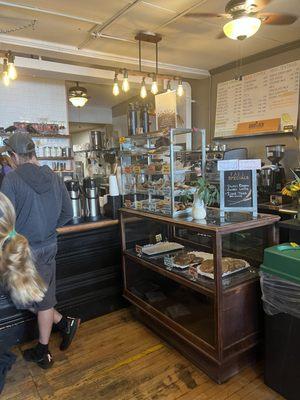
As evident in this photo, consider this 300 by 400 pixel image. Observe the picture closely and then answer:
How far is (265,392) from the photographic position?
192 centimetres

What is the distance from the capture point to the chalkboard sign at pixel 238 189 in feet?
6.97

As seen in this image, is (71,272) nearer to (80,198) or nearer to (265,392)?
(80,198)

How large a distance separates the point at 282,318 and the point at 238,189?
2.84ft

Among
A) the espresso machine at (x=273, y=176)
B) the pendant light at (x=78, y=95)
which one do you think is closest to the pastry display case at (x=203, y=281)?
the espresso machine at (x=273, y=176)

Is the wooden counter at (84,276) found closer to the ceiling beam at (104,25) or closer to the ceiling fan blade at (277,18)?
the ceiling beam at (104,25)

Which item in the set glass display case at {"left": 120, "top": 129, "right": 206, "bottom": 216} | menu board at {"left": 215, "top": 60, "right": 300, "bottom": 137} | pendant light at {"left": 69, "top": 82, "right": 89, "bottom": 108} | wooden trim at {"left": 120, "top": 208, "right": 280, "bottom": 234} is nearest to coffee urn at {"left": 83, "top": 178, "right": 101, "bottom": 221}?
glass display case at {"left": 120, "top": 129, "right": 206, "bottom": 216}

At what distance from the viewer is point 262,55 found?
442 cm

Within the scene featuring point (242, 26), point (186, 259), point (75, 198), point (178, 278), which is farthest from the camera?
point (75, 198)

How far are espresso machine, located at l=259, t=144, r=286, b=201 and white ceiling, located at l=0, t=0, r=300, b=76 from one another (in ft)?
4.76

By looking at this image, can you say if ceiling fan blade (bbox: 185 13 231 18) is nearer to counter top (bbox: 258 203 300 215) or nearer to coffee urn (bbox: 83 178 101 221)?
coffee urn (bbox: 83 178 101 221)

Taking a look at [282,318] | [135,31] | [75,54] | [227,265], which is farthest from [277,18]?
[282,318]

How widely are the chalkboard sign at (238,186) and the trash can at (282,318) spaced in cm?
41

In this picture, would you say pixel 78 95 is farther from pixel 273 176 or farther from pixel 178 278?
pixel 178 278

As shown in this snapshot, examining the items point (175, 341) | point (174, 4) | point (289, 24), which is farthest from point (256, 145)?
point (175, 341)
